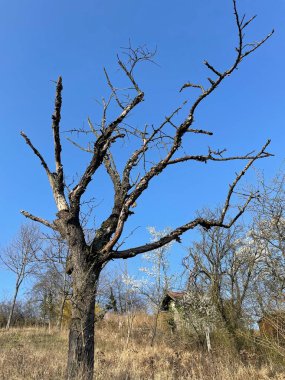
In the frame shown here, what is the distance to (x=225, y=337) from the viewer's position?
46.5ft

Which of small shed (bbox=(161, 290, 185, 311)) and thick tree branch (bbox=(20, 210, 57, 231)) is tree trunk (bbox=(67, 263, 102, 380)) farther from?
small shed (bbox=(161, 290, 185, 311))

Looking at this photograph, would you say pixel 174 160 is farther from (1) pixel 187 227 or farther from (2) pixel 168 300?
(2) pixel 168 300

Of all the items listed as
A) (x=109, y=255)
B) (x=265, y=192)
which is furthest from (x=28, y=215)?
(x=265, y=192)

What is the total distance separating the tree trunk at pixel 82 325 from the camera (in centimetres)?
529

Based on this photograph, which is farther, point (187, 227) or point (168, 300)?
point (168, 300)

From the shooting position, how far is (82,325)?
5469mm

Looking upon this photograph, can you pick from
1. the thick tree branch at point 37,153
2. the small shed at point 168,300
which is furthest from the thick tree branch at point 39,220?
the small shed at point 168,300

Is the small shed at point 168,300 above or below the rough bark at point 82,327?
above

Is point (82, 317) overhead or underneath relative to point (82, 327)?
overhead

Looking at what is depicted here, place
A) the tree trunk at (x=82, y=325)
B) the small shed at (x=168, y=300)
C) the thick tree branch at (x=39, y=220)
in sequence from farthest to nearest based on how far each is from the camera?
the small shed at (x=168, y=300) < the thick tree branch at (x=39, y=220) < the tree trunk at (x=82, y=325)

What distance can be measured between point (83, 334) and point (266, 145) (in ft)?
13.6

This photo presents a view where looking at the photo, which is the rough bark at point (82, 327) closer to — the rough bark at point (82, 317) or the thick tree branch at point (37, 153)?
the rough bark at point (82, 317)

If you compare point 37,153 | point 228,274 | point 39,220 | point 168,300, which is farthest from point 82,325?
point 168,300

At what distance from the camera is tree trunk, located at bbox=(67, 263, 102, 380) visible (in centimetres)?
529
